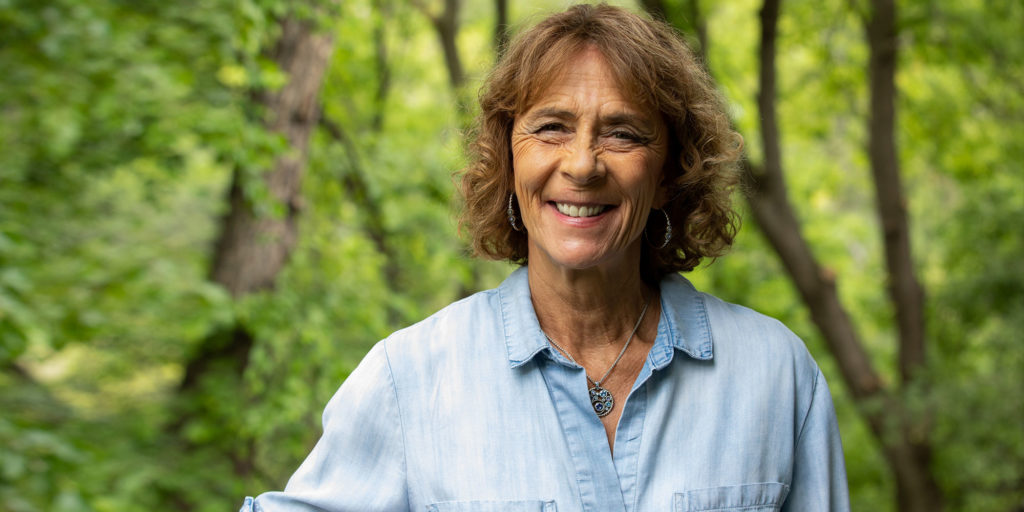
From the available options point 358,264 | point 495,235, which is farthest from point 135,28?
point 495,235

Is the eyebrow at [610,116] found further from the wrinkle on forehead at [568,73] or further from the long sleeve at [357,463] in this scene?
the long sleeve at [357,463]

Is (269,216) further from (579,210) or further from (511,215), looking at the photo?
Answer: (579,210)

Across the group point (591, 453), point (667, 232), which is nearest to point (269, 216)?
point (667, 232)

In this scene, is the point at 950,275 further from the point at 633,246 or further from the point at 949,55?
the point at 633,246

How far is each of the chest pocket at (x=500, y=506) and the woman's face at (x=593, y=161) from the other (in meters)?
0.42

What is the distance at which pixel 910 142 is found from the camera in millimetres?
9961

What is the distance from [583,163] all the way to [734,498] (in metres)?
0.66

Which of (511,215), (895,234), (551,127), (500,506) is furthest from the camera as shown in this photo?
(895,234)

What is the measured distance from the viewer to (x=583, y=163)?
166 centimetres

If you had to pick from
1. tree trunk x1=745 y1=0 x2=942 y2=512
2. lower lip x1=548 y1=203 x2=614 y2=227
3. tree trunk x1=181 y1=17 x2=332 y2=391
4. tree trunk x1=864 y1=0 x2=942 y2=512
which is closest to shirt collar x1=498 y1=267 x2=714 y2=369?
lower lip x1=548 y1=203 x2=614 y2=227

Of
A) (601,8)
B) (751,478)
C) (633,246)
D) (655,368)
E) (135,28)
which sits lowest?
(751,478)

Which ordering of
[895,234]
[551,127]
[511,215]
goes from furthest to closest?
[895,234]
[511,215]
[551,127]

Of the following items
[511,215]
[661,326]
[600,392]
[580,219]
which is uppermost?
[511,215]

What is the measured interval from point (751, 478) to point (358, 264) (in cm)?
390
